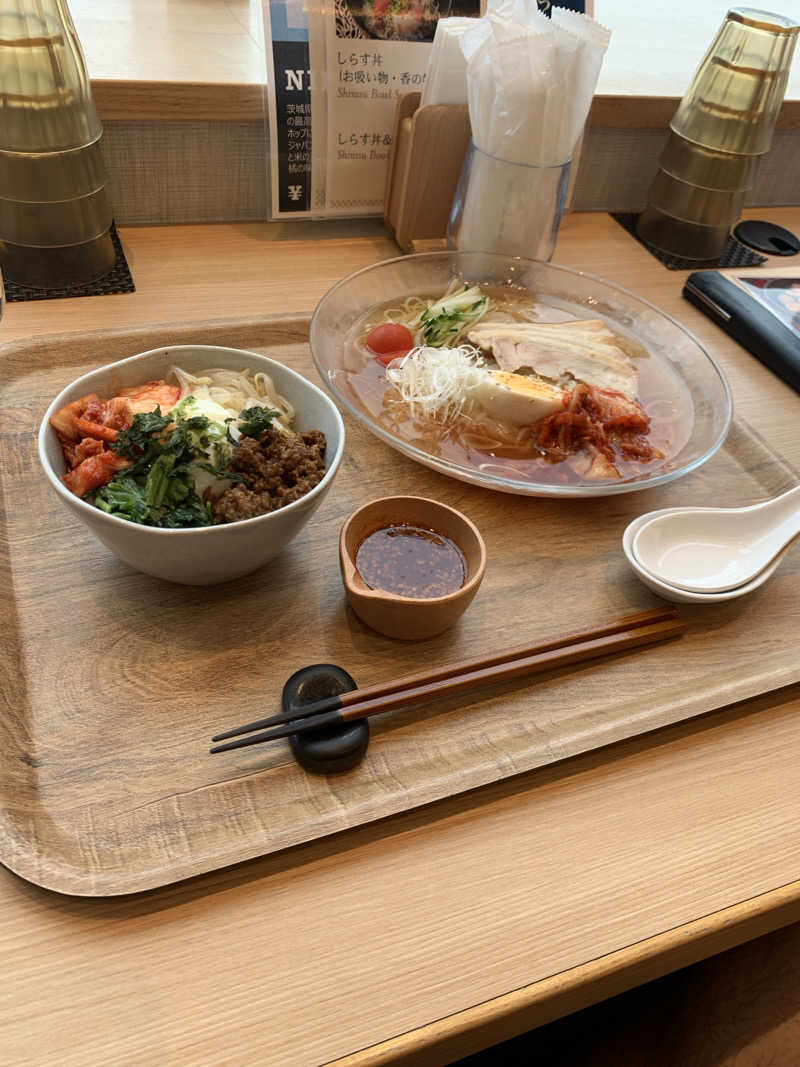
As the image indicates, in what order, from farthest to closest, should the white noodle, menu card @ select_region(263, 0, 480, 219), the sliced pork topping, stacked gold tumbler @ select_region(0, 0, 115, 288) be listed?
menu card @ select_region(263, 0, 480, 219), the sliced pork topping, stacked gold tumbler @ select_region(0, 0, 115, 288), the white noodle

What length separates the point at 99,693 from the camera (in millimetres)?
854

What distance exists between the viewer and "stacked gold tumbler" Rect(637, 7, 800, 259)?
5.15 ft

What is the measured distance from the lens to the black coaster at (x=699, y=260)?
1798 mm

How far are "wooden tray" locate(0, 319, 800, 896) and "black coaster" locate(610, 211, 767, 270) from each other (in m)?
0.75

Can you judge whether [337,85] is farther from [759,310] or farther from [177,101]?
[759,310]

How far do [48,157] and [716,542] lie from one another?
1.14 meters

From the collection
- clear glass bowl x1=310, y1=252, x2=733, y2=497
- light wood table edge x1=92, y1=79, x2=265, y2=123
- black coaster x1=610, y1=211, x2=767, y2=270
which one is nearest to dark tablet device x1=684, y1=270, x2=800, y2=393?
black coaster x1=610, y1=211, x2=767, y2=270

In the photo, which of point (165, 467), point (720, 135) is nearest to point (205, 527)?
point (165, 467)

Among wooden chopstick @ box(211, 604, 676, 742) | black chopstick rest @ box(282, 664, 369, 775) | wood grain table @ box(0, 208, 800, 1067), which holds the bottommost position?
wood grain table @ box(0, 208, 800, 1067)

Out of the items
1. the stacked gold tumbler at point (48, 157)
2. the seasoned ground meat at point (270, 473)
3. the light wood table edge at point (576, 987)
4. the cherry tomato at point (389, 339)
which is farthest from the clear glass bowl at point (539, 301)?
the light wood table edge at point (576, 987)

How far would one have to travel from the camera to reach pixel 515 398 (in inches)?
48.1

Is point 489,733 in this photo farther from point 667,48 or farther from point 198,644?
point 667,48

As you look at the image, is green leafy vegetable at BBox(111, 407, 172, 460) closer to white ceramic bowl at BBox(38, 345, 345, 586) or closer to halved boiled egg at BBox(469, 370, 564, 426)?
white ceramic bowl at BBox(38, 345, 345, 586)

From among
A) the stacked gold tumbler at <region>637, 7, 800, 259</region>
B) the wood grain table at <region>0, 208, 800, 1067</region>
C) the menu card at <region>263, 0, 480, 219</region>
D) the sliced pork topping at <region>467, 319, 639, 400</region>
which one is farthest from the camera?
the stacked gold tumbler at <region>637, 7, 800, 259</region>
